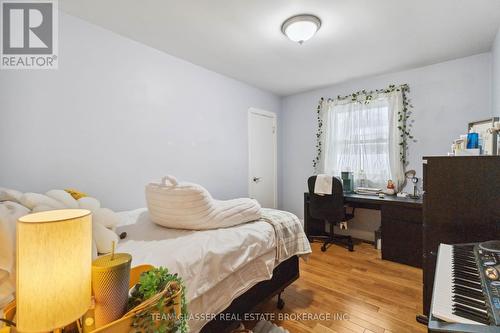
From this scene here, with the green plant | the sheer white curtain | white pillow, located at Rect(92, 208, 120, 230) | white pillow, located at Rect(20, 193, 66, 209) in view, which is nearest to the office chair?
the sheer white curtain

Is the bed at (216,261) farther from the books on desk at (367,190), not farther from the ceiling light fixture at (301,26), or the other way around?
the books on desk at (367,190)

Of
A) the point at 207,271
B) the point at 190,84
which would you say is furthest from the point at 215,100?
the point at 207,271

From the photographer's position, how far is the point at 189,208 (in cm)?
152

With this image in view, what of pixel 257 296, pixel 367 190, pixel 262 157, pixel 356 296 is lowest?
pixel 356 296

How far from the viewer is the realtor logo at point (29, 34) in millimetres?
1691

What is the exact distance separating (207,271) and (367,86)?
3.49 metres

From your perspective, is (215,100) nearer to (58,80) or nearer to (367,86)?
(58,80)

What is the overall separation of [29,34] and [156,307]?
2.38m

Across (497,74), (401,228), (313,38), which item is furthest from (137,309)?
(497,74)

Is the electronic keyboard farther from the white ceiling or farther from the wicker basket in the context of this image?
the white ceiling

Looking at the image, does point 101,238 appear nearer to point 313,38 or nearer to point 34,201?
point 34,201

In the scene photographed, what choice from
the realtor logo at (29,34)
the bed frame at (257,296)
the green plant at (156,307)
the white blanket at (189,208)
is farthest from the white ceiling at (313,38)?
the bed frame at (257,296)

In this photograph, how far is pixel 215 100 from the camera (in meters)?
3.15

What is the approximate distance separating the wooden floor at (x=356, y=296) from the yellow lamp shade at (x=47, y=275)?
1.48 m
